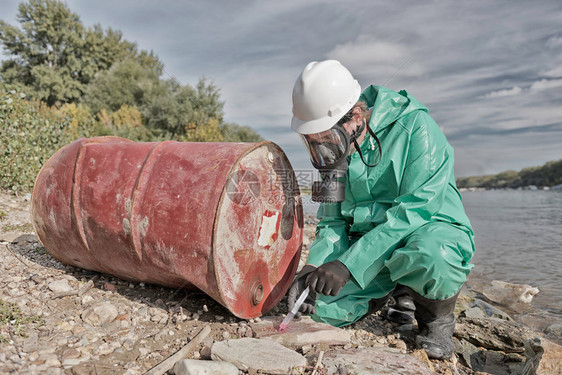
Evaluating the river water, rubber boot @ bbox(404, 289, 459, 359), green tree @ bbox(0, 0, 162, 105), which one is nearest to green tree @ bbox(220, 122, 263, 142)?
the river water

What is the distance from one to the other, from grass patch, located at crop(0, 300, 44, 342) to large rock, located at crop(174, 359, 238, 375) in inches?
36.7

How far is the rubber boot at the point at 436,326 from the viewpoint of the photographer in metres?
2.26

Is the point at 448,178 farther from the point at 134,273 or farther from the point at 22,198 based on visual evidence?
the point at 22,198

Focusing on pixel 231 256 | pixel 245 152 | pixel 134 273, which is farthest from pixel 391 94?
pixel 134 273

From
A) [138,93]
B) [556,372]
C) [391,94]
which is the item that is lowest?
[556,372]

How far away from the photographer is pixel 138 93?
20.1 meters

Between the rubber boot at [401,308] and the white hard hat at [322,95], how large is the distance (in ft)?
4.10

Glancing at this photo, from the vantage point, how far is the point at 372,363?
1.92 metres

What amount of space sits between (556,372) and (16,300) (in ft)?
10.2

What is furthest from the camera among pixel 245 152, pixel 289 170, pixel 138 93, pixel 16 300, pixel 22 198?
pixel 138 93

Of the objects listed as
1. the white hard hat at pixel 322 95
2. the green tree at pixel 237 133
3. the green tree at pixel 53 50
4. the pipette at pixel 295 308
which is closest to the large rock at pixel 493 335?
the pipette at pixel 295 308

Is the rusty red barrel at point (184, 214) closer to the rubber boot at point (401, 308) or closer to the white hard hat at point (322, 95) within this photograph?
the white hard hat at point (322, 95)

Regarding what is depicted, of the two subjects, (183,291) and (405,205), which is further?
(183,291)

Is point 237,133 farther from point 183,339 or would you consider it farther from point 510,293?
point 183,339
